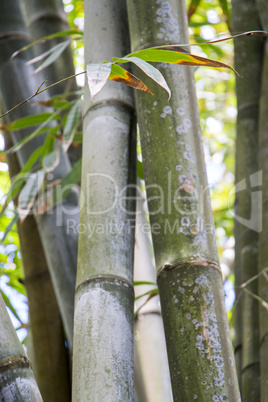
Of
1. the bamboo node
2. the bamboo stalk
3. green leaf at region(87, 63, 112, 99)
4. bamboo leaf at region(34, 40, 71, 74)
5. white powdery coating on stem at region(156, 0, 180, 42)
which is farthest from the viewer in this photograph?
the bamboo stalk

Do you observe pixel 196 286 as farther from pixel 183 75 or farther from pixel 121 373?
pixel 183 75

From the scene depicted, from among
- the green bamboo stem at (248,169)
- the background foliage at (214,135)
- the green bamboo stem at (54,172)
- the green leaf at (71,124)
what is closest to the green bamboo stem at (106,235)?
the green leaf at (71,124)

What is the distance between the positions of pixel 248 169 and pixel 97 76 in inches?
22.7

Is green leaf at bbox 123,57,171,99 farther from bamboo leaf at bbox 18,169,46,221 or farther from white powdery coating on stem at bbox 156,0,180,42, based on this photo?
bamboo leaf at bbox 18,169,46,221

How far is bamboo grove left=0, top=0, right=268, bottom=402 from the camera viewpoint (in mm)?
577

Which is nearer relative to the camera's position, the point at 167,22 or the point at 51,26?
the point at 167,22

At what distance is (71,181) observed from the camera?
3.07 feet

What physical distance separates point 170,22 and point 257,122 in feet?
1.27

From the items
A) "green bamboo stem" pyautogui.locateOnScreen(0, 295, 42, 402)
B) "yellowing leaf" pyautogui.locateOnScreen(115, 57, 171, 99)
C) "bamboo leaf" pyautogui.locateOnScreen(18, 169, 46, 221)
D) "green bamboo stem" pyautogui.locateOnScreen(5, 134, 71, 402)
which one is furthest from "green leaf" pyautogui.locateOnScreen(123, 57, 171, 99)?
"green bamboo stem" pyautogui.locateOnScreen(5, 134, 71, 402)

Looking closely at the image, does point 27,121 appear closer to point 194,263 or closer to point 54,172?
point 54,172

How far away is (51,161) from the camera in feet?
2.93

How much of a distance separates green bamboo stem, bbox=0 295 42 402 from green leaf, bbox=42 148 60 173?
1.19 feet

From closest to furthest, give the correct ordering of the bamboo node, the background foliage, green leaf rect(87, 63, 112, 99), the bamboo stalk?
green leaf rect(87, 63, 112, 99), the bamboo node, the bamboo stalk, the background foliage

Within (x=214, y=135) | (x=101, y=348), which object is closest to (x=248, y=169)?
(x=101, y=348)
